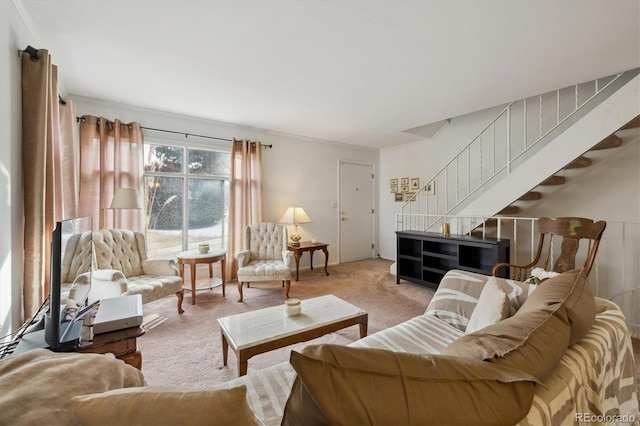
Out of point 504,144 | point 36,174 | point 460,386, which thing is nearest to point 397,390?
point 460,386

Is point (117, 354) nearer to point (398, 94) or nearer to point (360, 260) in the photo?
point (398, 94)

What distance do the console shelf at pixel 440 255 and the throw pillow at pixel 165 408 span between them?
3.10 meters

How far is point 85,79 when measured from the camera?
2.54 meters

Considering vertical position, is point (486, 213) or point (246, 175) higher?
point (246, 175)

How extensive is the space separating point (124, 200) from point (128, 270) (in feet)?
2.43

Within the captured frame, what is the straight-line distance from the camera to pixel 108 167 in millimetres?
3062

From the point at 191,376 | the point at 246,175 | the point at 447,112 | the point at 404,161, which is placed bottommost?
the point at 191,376

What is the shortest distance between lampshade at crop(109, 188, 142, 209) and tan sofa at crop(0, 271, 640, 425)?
2.43 m

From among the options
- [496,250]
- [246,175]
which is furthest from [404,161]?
[246,175]

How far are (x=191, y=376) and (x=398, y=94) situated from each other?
10.4 ft

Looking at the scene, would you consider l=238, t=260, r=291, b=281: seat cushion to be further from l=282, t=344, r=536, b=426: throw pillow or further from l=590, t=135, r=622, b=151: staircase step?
l=590, t=135, r=622, b=151: staircase step

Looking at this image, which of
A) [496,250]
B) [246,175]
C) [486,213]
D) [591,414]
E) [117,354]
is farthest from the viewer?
[246,175]

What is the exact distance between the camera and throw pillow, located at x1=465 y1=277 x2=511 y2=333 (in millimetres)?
1252

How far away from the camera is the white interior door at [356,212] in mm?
5156
